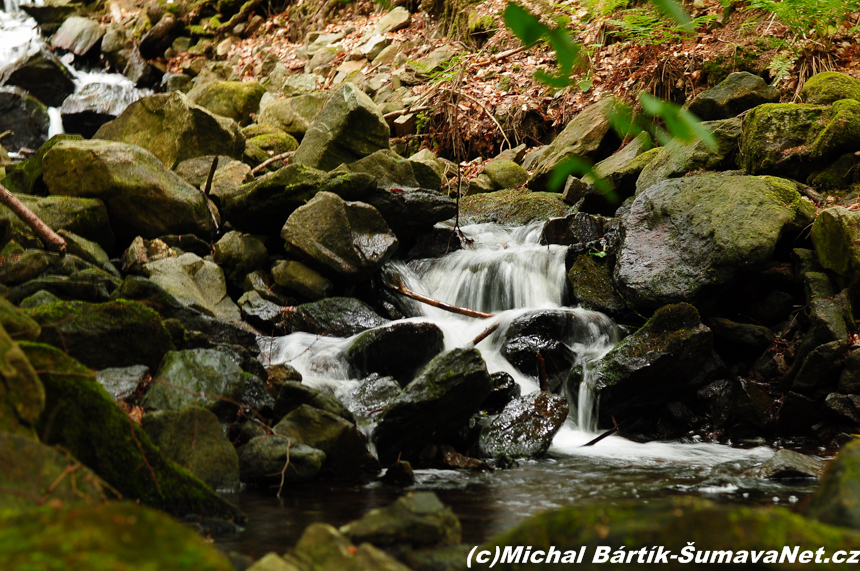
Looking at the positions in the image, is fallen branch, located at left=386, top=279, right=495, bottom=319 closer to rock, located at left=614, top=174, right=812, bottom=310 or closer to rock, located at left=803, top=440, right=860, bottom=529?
rock, located at left=614, top=174, right=812, bottom=310

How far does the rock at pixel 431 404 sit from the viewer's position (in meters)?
4.83

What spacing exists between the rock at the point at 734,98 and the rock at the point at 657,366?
15.0 ft

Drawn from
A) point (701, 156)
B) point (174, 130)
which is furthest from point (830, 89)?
point (174, 130)

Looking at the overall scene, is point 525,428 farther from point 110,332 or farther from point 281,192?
point 281,192

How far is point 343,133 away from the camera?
1028cm

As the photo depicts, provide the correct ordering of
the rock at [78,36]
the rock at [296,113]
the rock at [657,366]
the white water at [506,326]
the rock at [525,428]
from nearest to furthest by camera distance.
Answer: the rock at [525,428], the white water at [506,326], the rock at [657,366], the rock at [296,113], the rock at [78,36]

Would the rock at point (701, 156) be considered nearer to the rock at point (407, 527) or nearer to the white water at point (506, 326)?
the white water at point (506, 326)

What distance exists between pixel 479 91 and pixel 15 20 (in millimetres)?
17598

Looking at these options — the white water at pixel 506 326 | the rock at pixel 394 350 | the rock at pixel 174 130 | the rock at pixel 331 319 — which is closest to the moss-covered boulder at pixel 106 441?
the white water at pixel 506 326

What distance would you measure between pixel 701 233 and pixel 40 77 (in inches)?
668

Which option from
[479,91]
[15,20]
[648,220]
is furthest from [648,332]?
[15,20]

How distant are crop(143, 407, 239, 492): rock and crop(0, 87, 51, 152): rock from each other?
43.2 feet

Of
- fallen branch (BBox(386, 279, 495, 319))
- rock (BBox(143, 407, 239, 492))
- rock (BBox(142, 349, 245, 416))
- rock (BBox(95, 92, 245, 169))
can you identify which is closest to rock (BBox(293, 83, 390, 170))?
rock (BBox(95, 92, 245, 169))

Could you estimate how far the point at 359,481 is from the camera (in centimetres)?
444
